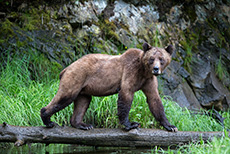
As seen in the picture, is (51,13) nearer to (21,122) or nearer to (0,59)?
(0,59)

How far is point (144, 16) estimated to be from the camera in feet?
30.0

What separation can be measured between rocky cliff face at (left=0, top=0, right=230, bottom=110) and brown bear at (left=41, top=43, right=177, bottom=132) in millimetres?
3080

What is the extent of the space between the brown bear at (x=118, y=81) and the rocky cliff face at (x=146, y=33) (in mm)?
3080

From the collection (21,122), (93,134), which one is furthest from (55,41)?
(93,134)

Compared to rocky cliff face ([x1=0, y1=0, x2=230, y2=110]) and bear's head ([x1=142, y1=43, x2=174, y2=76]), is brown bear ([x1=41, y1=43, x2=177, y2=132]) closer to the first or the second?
bear's head ([x1=142, y1=43, x2=174, y2=76])

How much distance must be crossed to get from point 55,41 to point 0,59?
4.96 ft

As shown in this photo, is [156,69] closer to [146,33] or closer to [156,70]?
[156,70]

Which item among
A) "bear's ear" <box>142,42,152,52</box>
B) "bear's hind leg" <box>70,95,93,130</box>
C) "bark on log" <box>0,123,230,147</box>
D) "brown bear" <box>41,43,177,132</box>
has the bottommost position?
"bark on log" <box>0,123,230,147</box>

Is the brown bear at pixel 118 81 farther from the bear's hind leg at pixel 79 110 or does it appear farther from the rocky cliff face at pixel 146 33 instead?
the rocky cliff face at pixel 146 33

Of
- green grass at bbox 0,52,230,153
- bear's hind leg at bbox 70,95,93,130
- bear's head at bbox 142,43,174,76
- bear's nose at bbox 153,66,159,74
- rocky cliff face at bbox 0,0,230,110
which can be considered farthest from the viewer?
rocky cliff face at bbox 0,0,230,110

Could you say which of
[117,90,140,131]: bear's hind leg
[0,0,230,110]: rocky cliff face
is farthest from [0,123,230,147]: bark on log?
[0,0,230,110]: rocky cliff face

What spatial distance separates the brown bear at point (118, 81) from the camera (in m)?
4.14

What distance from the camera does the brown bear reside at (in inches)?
163

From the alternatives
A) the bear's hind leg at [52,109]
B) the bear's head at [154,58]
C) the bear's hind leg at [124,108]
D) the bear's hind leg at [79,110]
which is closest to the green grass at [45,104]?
the bear's hind leg at [79,110]
